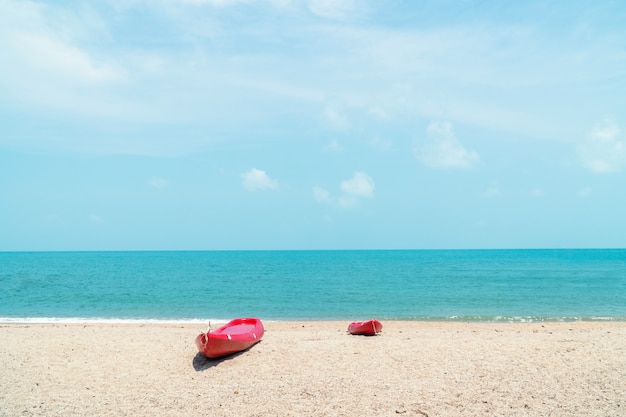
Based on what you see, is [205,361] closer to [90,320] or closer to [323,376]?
[323,376]

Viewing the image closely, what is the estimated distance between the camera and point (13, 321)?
973 inches

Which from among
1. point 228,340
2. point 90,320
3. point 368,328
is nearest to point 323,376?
point 228,340

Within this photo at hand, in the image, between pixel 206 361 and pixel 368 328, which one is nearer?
pixel 206 361

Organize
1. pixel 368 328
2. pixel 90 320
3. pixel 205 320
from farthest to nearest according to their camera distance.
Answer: pixel 90 320 < pixel 205 320 < pixel 368 328

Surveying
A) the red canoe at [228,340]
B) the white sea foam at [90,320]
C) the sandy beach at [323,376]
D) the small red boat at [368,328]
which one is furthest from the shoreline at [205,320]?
the red canoe at [228,340]

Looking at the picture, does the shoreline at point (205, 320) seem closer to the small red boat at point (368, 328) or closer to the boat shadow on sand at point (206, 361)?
the small red boat at point (368, 328)

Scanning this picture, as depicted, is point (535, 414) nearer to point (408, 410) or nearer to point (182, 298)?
point (408, 410)

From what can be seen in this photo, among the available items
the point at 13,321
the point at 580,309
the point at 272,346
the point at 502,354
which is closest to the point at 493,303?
the point at 580,309

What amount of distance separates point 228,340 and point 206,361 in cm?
81

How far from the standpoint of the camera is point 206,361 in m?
12.8

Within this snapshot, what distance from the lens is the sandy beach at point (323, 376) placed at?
923 cm

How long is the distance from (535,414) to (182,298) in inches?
1225

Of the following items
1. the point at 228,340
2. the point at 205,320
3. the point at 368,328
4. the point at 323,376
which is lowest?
the point at 205,320

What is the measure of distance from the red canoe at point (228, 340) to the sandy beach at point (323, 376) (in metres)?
0.25
